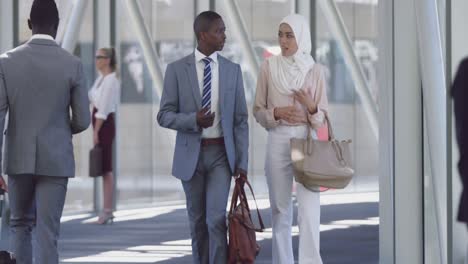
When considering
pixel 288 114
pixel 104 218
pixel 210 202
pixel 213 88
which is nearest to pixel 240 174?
pixel 210 202

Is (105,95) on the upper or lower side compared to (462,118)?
lower

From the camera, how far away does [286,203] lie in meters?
8.95

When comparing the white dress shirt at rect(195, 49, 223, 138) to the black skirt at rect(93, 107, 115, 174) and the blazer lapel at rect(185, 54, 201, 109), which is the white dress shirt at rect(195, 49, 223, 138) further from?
the black skirt at rect(93, 107, 115, 174)

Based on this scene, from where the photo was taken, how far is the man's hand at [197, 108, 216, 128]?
8.09 metres

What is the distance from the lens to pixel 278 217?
352 inches

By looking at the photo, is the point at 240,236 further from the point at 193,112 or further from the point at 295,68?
the point at 295,68

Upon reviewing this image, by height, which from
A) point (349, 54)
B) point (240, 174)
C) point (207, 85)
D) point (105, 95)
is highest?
point (349, 54)

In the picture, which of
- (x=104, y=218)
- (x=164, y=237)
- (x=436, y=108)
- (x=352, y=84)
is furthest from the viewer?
(x=352, y=84)

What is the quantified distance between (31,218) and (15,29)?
25.0 feet

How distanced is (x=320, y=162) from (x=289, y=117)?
34 cm

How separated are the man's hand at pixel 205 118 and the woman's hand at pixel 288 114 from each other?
0.78 metres

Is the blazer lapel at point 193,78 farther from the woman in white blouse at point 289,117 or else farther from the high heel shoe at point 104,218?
the high heel shoe at point 104,218

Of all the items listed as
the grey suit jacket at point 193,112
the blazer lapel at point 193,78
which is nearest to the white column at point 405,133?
the grey suit jacket at point 193,112

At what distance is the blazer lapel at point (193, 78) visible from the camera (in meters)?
8.38
